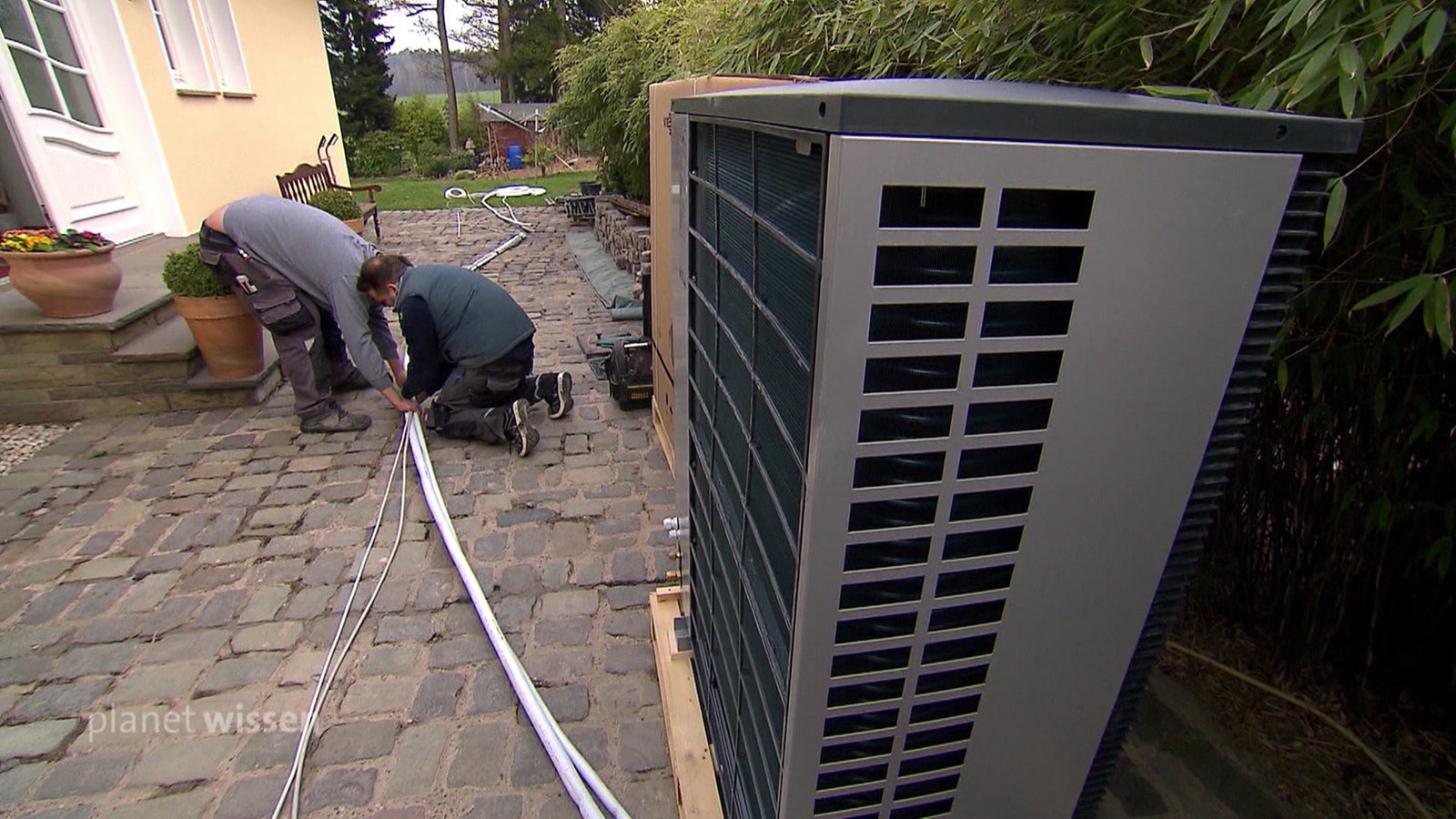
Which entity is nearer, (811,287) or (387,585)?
(811,287)

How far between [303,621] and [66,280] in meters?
2.82

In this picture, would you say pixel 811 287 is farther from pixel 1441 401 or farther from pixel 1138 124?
pixel 1441 401

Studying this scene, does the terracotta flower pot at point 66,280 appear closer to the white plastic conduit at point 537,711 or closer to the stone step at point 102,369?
the stone step at point 102,369

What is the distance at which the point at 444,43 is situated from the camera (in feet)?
74.4

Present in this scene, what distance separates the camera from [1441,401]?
1397 mm

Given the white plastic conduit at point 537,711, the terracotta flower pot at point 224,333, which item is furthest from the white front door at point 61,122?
the white plastic conduit at point 537,711

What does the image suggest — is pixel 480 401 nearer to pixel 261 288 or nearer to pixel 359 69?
pixel 261 288

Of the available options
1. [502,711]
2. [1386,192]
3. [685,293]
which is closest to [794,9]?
[685,293]

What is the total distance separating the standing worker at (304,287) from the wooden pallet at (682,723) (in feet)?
7.44

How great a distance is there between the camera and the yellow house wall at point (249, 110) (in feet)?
19.7

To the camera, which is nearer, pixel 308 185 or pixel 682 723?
pixel 682 723

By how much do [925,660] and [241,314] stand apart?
14.4 feet

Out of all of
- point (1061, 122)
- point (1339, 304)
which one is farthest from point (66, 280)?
point (1339, 304)

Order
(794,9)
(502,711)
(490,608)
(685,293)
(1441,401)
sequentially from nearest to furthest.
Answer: (1441,401), (685,293), (502,711), (490,608), (794,9)
